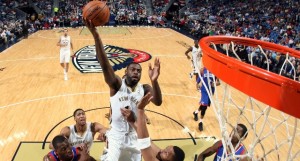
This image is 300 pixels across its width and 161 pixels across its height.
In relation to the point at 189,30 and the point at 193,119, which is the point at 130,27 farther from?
the point at 193,119

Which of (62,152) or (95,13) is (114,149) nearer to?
(62,152)

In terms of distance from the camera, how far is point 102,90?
8.93m

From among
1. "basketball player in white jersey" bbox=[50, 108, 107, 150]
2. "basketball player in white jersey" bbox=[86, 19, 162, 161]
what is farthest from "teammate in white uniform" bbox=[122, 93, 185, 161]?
"basketball player in white jersey" bbox=[50, 108, 107, 150]

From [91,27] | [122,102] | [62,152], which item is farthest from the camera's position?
[122,102]

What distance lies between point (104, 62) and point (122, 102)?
0.77 meters

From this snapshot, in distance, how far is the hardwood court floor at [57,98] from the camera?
6.30 m

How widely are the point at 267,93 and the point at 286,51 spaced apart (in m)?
1.81

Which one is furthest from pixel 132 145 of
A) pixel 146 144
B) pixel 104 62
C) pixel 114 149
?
pixel 104 62

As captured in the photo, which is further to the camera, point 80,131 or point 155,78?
point 80,131

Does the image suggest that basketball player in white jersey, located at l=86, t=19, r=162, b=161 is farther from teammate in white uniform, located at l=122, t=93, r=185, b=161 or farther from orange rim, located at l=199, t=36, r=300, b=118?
orange rim, located at l=199, t=36, r=300, b=118

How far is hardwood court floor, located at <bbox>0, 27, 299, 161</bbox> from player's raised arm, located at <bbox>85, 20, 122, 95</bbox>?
10.4 ft

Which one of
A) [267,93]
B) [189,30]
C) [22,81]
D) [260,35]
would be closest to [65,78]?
[22,81]

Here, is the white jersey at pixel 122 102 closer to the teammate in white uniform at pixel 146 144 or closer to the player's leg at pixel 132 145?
the player's leg at pixel 132 145

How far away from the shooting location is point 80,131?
168 inches
